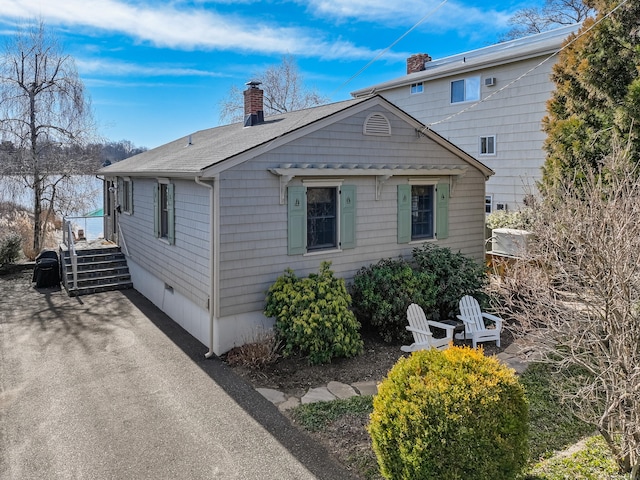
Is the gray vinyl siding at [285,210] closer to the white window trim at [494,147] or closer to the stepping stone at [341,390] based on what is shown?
the stepping stone at [341,390]

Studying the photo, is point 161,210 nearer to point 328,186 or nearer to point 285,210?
point 285,210

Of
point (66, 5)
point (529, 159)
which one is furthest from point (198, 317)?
point (529, 159)

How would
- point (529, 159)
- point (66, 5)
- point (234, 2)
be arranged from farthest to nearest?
point (529, 159)
point (234, 2)
point (66, 5)

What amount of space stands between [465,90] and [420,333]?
12.8 meters

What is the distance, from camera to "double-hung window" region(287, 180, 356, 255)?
9.08m

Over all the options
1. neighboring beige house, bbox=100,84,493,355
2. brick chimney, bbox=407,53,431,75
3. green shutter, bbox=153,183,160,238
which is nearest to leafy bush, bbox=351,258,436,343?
neighboring beige house, bbox=100,84,493,355

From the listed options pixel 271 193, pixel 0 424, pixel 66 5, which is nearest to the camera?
pixel 0 424

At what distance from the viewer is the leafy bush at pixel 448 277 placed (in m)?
9.95

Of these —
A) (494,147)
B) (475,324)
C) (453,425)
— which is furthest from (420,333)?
(494,147)

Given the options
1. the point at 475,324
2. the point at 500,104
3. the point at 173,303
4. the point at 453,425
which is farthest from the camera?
the point at 500,104

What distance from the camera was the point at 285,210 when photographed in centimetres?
891

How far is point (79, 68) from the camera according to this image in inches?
709

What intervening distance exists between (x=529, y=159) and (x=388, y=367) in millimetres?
11416

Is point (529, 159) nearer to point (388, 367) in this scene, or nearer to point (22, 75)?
point (388, 367)
